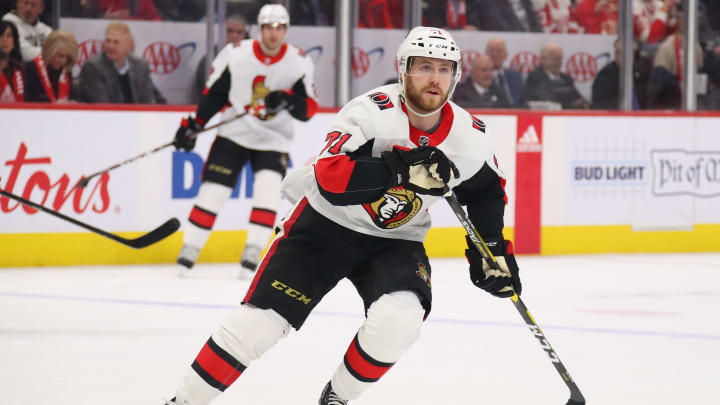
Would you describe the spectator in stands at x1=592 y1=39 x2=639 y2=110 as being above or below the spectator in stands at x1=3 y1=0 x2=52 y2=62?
below

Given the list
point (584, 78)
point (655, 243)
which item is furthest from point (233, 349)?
point (584, 78)

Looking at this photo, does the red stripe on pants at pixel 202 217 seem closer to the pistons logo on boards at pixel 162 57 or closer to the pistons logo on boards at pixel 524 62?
the pistons logo on boards at pixel 162 57

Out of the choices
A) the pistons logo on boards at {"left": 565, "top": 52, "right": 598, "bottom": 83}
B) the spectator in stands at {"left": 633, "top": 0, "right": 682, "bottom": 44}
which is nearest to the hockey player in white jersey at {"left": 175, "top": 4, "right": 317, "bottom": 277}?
the pistons logo on boards at {"left": 565, "top": 52, "right": 598, "bottom": 83}

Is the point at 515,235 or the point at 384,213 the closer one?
the point at 384,213

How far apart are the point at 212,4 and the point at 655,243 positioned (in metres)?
2.89

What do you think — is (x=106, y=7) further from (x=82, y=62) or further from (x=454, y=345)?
(x=454, y=345)

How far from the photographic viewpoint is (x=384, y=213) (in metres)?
2.75

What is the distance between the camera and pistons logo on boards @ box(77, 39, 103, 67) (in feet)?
20.9

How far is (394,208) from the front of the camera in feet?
9.00

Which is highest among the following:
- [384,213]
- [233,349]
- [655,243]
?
[384,213]

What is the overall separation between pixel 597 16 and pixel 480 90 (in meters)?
1.00

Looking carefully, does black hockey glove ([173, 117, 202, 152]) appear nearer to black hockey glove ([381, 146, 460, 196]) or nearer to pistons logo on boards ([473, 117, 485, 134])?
pistons logo on boards ([473, 117, 485, 134])

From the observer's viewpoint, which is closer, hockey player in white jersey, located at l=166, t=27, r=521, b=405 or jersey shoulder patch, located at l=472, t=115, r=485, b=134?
hockey player in white jersey, located at l=166, t=27, r=521, b=405

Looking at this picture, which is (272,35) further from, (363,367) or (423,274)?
(363,367)
